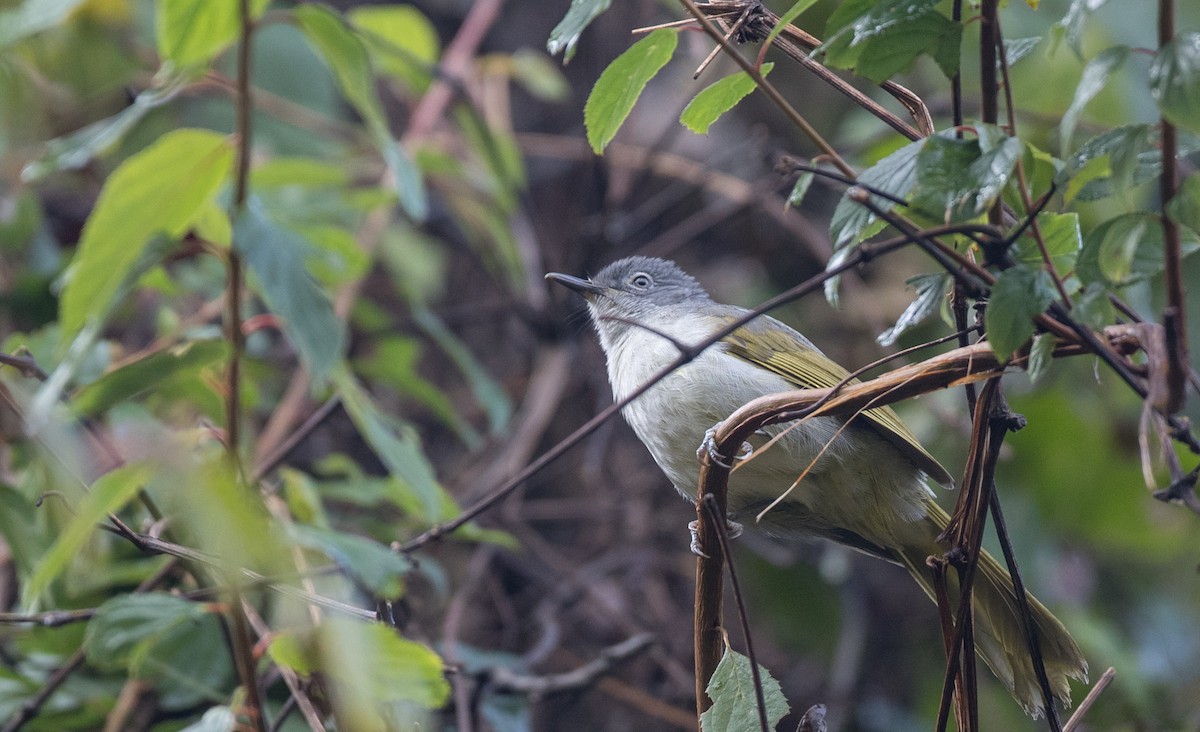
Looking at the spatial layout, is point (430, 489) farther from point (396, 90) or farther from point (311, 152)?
point (396, 90)

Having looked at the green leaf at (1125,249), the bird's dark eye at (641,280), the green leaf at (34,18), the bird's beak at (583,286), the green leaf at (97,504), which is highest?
the green leaf at (34,18)

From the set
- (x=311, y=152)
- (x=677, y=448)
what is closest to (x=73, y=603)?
(x=677, y=448)

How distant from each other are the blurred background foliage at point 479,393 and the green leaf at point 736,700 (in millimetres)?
556

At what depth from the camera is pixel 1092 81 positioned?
1188 millimetres

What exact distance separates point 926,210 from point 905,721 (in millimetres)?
3543

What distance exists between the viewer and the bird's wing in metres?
2.51

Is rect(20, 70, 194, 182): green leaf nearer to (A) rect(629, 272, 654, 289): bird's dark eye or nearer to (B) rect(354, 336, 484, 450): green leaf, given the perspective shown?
(B) rect(354, 336, 484, 450): green leaf

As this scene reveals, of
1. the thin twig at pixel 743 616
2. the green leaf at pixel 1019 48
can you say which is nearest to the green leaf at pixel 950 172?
the green leaf at pixel 1019 48

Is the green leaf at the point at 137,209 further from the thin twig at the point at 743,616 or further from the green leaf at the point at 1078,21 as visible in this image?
the green leaf at the point at 1078,21

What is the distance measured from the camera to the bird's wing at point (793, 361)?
251 centimetres

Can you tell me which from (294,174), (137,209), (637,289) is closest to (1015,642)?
(637,289)

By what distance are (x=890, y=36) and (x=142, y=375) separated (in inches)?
59.8

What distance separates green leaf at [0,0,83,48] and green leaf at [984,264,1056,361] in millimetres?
1947

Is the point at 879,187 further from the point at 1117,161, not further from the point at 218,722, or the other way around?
the point at 218,722
